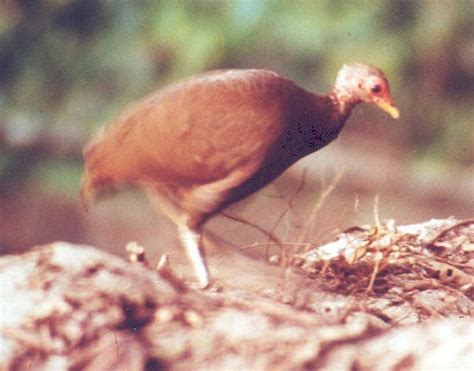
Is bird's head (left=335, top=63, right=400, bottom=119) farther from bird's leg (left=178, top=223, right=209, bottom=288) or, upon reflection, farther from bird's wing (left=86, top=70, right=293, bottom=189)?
bird's leg (left=178, top=223, right=209, bottom=288)

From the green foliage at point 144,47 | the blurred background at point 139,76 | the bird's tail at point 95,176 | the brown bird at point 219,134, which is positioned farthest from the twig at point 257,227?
the green foliage at point 144,47

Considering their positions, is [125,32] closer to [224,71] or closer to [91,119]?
[91,119]

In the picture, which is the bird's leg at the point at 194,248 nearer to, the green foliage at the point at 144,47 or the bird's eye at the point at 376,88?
the bird's eye at the point at 376,88

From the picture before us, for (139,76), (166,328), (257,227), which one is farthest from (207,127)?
(139,76)

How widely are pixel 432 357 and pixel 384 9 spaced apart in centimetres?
137

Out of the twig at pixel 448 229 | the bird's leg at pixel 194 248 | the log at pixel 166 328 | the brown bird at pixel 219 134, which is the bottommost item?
the twig at pixel 448 229

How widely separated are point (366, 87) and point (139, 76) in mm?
646

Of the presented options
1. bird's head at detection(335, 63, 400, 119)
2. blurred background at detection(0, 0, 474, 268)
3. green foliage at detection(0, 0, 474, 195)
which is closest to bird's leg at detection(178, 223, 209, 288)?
bird's head at detection(335, 63, 400, 119)

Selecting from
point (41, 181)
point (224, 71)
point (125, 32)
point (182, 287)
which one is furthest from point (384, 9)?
point (182, 287)

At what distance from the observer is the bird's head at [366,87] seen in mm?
1459

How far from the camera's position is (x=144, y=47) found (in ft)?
7.07

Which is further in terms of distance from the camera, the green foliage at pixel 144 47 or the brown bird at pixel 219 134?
the green foliage at pixel 144 47

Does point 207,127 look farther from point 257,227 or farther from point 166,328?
point 166,328

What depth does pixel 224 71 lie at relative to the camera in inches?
57.0
